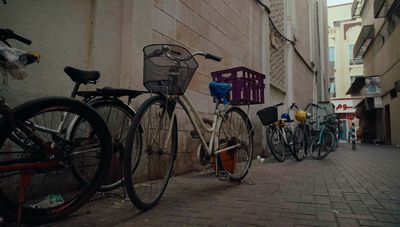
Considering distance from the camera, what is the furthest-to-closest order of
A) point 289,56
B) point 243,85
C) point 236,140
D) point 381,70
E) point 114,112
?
point 381,70, point 289,56, point 243,85, point 236,140, point 114,112

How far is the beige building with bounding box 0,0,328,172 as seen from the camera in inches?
110

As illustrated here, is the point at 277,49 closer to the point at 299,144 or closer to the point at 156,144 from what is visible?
the point at 299,144

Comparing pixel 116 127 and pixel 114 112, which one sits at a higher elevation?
pixel 114 112

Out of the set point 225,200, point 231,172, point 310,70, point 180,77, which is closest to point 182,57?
point 180,77

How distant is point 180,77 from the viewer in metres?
A: 2.71

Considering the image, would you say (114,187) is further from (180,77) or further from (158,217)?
(180,77)

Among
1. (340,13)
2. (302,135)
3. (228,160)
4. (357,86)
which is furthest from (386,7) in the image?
(340,13)

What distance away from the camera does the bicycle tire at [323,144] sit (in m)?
7.66

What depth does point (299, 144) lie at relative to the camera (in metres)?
7.38

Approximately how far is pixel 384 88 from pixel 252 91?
18.4 m

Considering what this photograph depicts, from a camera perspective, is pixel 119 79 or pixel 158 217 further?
pixel 119 79

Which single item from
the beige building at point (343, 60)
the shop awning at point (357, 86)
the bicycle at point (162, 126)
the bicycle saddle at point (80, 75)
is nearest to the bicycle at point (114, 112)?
the bicycle saddle at point (80, 75)

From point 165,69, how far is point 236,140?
1.71 m

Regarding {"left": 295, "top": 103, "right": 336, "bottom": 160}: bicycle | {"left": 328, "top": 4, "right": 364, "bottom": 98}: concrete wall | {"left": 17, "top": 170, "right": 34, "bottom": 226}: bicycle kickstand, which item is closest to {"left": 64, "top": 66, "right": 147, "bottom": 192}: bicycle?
{"left": 17, "top": 170, "right": 34, "bottom": 226}: bicycle kickstand
